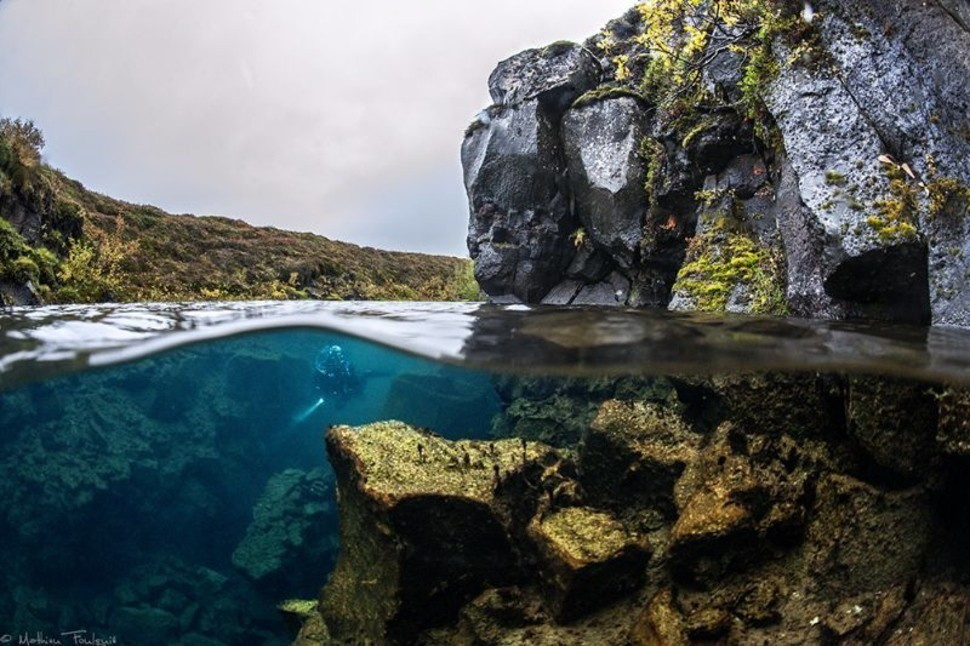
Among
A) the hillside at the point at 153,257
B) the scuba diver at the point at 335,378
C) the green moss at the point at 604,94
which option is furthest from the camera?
the scuba diver at the point at 335,378

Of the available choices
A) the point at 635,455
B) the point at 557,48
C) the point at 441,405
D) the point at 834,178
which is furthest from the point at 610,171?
the point at 635,455

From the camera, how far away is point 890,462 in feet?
19.9

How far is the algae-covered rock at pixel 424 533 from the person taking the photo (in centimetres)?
724

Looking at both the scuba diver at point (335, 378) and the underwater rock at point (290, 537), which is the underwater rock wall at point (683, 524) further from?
the scuba diver at point (335, 378)

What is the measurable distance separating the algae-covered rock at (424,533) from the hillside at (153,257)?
879cm

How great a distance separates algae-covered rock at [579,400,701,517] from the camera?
7.61 metres

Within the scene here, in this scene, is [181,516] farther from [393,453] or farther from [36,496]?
[393,453]

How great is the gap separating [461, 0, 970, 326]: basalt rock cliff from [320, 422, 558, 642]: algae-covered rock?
595cm

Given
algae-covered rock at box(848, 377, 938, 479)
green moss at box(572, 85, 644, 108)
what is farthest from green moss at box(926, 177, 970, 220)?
green moss at box(572, 85, 644, 108)

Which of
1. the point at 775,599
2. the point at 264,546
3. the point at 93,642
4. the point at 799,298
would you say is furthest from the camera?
the point at 264,546

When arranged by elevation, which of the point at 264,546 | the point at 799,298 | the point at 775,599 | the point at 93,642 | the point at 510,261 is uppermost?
the point at 510,261

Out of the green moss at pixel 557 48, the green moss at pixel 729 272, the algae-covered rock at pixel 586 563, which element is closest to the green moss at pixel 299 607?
the algae-covered rock at pixel 586 563

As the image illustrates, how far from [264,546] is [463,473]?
32.1 feet

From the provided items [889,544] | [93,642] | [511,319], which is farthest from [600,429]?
[93,642]
